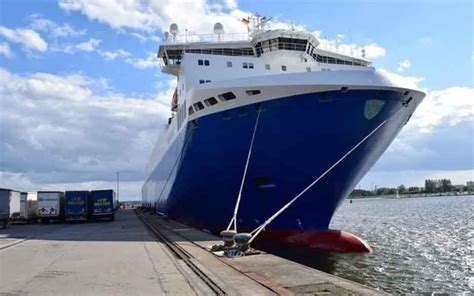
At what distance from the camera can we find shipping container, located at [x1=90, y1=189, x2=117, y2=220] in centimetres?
3512

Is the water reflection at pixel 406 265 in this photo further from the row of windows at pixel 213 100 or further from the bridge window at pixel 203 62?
the bridge window at pixel 203 62

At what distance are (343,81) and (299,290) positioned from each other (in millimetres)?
9277

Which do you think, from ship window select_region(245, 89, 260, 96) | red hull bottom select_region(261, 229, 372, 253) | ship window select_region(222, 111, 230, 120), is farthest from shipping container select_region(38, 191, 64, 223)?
ship window select_region(245, 89, 260, 96)

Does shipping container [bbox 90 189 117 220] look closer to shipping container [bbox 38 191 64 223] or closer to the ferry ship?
shipping container [bbox 38 191 64 223]

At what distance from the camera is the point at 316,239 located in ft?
55.1

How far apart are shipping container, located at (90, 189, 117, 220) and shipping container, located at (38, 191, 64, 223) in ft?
7.83

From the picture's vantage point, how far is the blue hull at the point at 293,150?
1588 centimetres

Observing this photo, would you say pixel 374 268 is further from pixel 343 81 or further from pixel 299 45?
pixel 299 45

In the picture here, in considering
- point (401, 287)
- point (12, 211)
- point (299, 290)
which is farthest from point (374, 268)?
point (12, 211)

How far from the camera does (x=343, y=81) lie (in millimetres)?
15453

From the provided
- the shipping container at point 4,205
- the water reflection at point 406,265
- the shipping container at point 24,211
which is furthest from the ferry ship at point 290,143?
the shipping container at point 24,211

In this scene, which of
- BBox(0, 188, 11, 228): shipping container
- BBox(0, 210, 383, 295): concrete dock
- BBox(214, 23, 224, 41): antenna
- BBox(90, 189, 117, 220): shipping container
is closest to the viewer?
BBox(0, 210, 383, 295): concrete dock

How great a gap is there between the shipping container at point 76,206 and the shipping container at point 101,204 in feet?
2.21

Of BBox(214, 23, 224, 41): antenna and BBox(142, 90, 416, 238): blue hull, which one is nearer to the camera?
BBox(142, 90, 416, 238): blue hull
